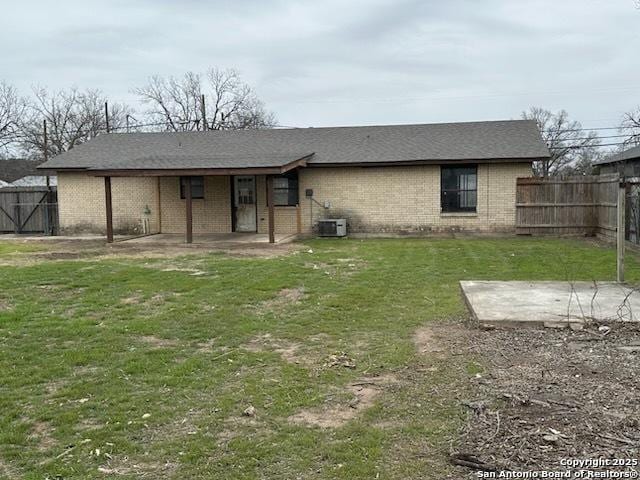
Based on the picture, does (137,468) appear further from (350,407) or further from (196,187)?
(196,187)

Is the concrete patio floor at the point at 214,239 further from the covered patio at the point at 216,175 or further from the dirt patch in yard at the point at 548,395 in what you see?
the dirt patch in yard at the point at 548,395

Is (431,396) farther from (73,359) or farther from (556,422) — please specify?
(73,359)

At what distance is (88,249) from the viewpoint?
15.9 metres

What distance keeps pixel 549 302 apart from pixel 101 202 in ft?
56.5

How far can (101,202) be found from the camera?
67.3 ft

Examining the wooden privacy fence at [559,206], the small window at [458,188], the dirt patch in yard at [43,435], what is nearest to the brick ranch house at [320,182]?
the small window at [458,188]

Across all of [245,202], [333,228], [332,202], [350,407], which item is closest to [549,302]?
[350,407]

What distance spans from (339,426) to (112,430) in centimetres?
150

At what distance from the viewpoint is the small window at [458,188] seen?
1861 cm

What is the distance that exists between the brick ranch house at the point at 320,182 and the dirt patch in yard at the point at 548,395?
1142 centimetres

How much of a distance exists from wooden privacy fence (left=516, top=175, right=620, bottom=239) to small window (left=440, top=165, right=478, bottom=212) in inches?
55.7

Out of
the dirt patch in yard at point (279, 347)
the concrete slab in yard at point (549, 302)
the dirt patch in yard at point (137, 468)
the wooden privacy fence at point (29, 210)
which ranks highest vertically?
the wooden privacy fence at point (29, 210)

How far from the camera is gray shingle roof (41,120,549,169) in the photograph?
18.2 metres

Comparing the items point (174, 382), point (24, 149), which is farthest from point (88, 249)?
point (24, 149)
